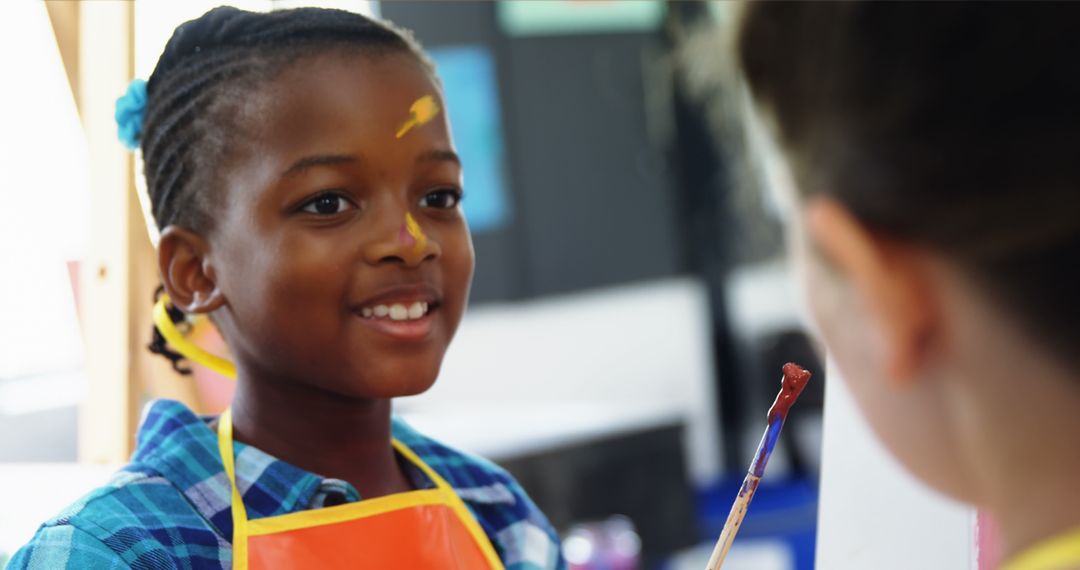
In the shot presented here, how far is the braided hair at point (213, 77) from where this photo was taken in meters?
1.06

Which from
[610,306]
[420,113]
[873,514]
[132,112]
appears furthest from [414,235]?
[610,306]

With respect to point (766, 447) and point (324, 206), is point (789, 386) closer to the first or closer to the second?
point (766, 447)

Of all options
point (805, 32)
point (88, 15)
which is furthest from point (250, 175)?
point (805, 32)

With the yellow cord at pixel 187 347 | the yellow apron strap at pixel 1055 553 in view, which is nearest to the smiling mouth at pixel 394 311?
the yellow cord at pixel 187 347

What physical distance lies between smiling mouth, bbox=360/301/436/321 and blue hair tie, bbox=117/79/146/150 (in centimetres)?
33

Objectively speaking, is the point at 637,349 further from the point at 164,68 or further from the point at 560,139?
the point at 164,68

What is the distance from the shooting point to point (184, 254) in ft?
3.61

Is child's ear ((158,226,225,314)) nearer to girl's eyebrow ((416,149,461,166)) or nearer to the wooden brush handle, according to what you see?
girl's eyebrow ((416,149,461,166))

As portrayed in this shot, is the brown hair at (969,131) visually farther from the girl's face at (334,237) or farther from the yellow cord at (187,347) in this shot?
the yellow cord at (187,347)

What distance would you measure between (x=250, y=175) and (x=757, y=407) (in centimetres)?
342

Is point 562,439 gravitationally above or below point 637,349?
above

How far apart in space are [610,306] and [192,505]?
3.59m

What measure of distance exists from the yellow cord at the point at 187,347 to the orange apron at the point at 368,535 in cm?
7

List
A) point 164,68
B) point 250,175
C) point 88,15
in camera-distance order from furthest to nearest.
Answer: point 88,15 → point 164,68 → point 250,175
